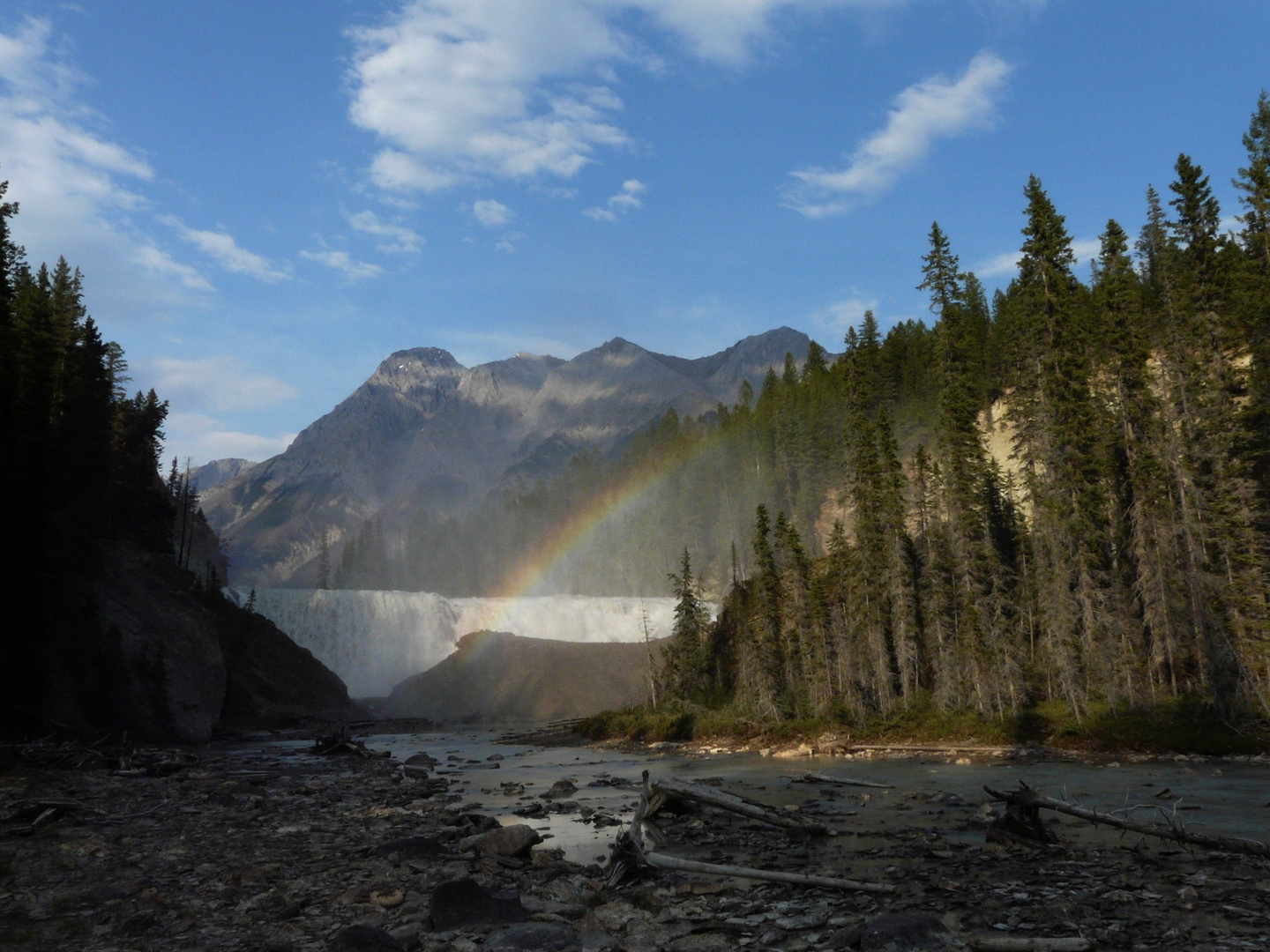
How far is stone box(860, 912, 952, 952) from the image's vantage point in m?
8.64

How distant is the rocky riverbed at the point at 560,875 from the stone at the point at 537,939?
41 millimetres

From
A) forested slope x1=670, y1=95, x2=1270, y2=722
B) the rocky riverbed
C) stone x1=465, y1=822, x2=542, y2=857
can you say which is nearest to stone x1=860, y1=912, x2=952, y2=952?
the rocky riverbed

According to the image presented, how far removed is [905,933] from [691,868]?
463cm

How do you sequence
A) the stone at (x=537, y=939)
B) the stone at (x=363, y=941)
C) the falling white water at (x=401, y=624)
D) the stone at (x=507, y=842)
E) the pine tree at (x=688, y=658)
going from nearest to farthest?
the stone at (x=363, y=941), the stone at (x=537, y=939), the stone at (x=507, y=842), the pine tree at (x=688, y=658), the falling white water at (x=401, y=624)

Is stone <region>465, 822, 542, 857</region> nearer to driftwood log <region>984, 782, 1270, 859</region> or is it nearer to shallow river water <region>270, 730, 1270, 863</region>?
shallow river water <region>270, 730, 1270, 863</region>

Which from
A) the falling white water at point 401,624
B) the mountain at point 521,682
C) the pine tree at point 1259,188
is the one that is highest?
the pine tree at point 1259,188

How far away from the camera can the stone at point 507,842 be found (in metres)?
15.5

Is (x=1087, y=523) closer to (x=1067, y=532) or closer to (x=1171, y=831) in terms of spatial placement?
(x=1067, y=532)

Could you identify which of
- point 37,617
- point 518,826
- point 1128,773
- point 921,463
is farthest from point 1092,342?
point 37,617

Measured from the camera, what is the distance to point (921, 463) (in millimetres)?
57406

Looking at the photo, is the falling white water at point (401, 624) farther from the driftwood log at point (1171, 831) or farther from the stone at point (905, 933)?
the stone at point (905, 933)

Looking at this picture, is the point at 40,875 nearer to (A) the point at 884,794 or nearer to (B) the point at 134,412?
(A) the point at 884,794

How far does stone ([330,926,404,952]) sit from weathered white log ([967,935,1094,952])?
6719 mm

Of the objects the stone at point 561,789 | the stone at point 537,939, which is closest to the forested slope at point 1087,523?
the stone at point 561,789
